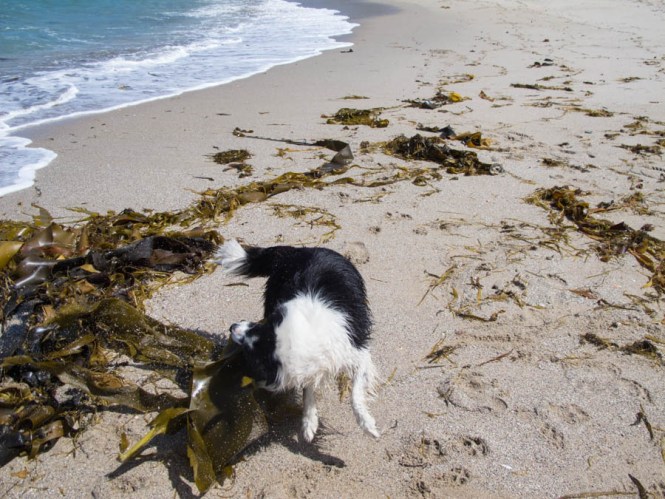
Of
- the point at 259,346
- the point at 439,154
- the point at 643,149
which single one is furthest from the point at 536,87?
the point at 259,346

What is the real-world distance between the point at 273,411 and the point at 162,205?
2544 mm

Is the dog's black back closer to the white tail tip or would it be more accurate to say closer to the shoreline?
the white tail tip

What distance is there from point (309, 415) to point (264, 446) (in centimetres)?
24

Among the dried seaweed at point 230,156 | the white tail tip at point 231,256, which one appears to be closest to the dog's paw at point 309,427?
the white tail tip at point 231,256

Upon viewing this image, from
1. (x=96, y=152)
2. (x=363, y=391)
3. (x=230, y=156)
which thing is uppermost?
(x=363, y=391)

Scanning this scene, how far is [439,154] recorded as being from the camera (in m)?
5.21

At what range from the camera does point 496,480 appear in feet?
7.10

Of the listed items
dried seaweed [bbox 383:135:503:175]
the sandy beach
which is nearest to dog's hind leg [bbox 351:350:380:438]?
the sandy beach

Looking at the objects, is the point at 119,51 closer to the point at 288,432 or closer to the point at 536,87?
the point at 536,87

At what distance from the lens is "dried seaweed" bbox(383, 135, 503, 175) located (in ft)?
16.3

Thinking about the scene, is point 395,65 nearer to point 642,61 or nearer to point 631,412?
point 642,61

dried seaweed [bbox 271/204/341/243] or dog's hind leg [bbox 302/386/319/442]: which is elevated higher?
dog's hind leg [bbox 302/386/319/442]

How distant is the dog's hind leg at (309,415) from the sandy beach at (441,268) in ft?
0.22

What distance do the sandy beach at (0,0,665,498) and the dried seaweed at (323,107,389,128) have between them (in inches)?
6.5
